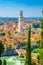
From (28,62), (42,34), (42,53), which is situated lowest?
(28,62)

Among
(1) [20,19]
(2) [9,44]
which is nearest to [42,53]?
(2) [9,44]

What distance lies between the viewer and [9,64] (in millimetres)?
19016

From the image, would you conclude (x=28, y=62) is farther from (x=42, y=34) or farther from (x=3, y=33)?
(x=3, y=33)

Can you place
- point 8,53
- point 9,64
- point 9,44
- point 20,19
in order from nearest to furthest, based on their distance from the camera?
point 9,64
point 8,53
point 9,44
point 20,19

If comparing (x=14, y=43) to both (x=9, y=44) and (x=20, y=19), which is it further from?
(x=20, y=19)

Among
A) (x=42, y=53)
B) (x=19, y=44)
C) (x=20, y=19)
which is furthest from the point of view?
(x=20, y=19)

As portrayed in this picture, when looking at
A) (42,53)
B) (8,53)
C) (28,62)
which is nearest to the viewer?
(42,53)

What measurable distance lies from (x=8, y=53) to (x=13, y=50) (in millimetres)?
1854

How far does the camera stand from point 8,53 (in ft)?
99.1

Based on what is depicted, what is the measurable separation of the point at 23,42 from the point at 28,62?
29.0m

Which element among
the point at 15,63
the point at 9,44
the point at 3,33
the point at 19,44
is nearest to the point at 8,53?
the point at 9,44

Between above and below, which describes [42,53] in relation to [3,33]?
above

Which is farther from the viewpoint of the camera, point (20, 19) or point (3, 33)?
point (20, 19)

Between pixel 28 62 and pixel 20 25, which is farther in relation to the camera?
pixel 20 25
